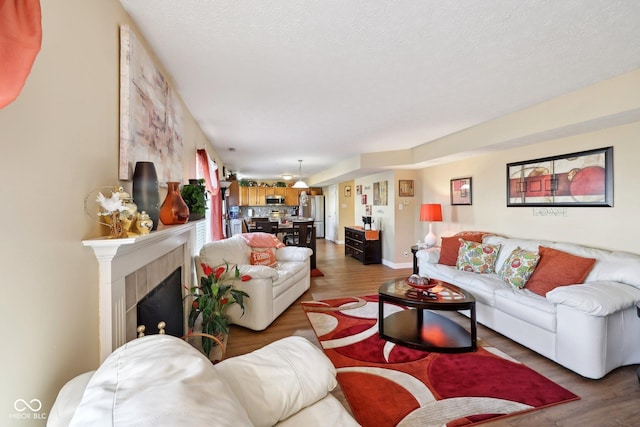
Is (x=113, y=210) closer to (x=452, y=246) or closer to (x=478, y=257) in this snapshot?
(x=478, y=257)

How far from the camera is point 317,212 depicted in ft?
35.8

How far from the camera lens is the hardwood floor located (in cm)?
179

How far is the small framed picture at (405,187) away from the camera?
5855mm

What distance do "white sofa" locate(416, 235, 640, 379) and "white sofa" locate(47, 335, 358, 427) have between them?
2.13 m

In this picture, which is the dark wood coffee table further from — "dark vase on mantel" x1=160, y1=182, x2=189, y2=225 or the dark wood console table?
the dark wood console table

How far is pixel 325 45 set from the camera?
1.83 meters

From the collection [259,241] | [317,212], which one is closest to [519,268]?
[259,241]

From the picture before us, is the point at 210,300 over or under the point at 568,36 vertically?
under

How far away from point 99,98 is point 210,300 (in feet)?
5.65

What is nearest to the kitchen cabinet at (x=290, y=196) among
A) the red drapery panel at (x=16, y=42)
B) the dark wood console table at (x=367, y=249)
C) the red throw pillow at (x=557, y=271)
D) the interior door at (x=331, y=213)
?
the interior door at (x=331, y=213)

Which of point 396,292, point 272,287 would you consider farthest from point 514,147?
point 272,287

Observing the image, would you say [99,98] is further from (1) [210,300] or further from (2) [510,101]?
(2) [510,101]

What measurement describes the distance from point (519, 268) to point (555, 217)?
0.90 meters

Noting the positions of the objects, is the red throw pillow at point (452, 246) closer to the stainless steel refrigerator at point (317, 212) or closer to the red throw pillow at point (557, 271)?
the red throw pillow at point (557, 271)
